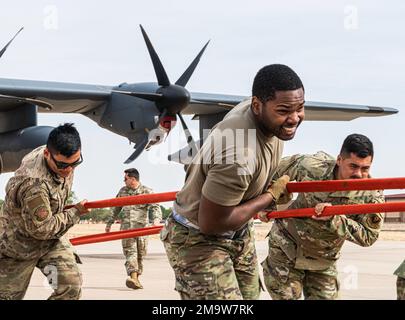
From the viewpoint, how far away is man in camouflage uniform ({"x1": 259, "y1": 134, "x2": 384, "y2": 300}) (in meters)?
5.79

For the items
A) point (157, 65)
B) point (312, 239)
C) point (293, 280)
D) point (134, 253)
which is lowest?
point (134, 253)

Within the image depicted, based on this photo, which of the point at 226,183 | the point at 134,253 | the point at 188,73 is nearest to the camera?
the point at 226,183

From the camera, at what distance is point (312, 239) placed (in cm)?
588

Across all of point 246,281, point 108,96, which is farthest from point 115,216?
point 246,281

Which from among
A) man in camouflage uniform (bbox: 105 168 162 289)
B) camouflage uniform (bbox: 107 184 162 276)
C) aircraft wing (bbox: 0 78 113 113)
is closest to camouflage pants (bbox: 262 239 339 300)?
man in camouflage uniform (bbox: 105 168 162 289)

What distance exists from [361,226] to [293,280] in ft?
2.20

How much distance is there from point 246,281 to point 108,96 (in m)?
15.6

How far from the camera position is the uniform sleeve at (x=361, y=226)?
5660 mm

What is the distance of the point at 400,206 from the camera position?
181 inches

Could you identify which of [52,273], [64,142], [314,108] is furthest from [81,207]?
[314,108]

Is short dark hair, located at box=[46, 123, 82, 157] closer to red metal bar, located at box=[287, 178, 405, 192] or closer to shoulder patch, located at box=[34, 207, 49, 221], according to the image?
shoulder patch, located at box=[34, 207, 49, 221]

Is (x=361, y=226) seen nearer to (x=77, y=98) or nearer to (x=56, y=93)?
(x=56, y=93)

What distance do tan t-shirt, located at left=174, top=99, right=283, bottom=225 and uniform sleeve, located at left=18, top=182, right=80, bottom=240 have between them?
1.93 meters
